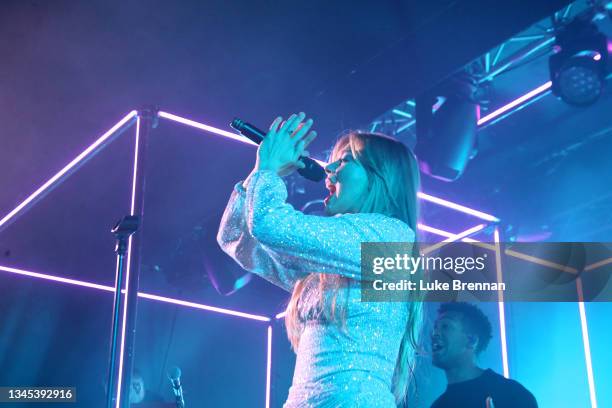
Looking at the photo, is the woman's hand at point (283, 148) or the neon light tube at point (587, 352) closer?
the woman's hand at point (283, 148)

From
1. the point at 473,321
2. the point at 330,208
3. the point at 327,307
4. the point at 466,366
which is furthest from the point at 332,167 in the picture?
the point at 473,321

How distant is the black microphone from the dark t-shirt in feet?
5.80

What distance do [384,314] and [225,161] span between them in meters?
2.97

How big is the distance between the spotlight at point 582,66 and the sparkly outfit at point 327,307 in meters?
2.35

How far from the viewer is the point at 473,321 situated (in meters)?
3.42

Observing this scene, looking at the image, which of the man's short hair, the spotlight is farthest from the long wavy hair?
the spotlight

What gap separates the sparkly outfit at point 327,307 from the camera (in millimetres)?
1205

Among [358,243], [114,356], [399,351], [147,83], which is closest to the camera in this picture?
[358,243]

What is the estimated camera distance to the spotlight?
3309 millimetres

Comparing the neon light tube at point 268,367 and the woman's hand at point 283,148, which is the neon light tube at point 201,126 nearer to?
the woman's hand at point 283,148

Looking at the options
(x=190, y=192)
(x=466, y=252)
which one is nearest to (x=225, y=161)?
(x=190, y=192)

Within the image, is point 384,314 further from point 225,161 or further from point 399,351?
point 225,161

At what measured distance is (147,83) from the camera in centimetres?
344

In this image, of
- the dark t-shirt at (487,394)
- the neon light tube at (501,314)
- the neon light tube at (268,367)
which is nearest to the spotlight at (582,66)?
the neon light tube at (501,314)
